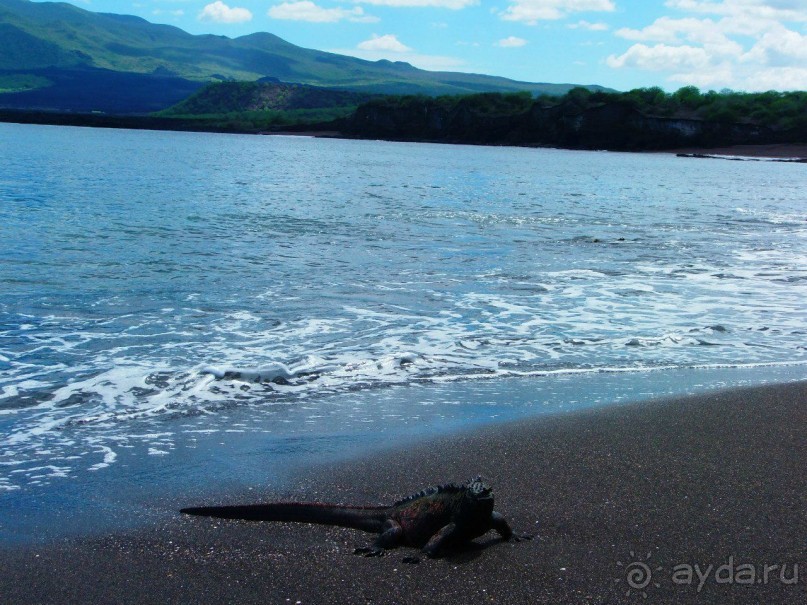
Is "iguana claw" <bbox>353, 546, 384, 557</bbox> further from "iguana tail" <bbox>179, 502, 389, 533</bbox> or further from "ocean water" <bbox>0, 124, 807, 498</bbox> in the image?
"ocean water" <bbox>0, 124, 807, 498</bbox>

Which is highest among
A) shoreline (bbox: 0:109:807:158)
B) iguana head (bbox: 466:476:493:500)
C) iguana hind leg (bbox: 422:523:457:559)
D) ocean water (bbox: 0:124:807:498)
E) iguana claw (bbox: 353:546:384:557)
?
shoreline (bbox: 0:109:807:158)

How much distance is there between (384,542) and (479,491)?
58cm

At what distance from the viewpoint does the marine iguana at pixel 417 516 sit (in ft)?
14.3

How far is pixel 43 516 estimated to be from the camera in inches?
193

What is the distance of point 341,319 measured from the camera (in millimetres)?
11172

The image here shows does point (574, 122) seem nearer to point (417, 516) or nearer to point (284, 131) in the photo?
point (284, 131)

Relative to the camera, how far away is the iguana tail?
4.69 metres

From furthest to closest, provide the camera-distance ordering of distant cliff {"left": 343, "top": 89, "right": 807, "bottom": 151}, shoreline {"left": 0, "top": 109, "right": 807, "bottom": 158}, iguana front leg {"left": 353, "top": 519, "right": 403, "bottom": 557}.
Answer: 1. distant cliff {"left": 343, "top": 89, "right": 807, "bottom": 151}
2. shoreline {"left": 0, "top": 109, "right": 807, "bottom": 158}
3. iguana front leg {"left": 353, "top": 519, "right": 403, "bottom": 557}

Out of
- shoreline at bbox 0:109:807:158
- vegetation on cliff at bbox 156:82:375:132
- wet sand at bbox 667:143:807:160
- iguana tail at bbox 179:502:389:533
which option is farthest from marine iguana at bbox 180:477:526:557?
vegetation on cliff at bbox 156:82:375:132

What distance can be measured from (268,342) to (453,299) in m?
3.98

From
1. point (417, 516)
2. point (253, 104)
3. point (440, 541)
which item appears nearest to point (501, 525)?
point (440, 541)

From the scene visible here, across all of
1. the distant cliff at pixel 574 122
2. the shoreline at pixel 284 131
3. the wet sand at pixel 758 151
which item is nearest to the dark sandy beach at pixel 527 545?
the wet sand at pixel 758 151

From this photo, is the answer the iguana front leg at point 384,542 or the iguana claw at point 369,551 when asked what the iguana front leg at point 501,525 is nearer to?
the iguana front leg at point 384,542

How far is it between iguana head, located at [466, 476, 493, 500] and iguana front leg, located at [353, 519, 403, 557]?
452mm
